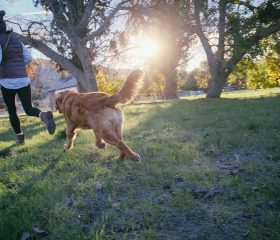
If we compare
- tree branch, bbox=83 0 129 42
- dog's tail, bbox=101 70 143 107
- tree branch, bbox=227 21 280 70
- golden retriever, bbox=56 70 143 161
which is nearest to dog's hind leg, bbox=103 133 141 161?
golden retriever, bbox=56 70 143 161

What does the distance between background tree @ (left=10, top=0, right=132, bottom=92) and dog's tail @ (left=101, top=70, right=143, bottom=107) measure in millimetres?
12108

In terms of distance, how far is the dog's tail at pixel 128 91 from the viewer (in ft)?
15.9

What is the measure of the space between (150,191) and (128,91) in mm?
1741

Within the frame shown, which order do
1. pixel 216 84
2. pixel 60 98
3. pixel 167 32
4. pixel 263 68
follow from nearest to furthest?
pixel 60 98 < pixel 216 84 < pixel 167 32 < pixel 263 68

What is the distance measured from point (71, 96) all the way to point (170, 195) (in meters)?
2.83

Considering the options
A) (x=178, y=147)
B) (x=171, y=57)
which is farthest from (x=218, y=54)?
(x=178, y=147)

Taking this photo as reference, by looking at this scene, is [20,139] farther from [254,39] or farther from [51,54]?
[254,39]

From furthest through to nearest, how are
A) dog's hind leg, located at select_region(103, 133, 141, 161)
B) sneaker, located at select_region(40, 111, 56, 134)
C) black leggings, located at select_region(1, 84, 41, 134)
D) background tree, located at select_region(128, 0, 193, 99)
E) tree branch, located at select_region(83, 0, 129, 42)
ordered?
background tree, located at select_region(128, 0, 193, 99) → tree branch, located at select_region(83, 0, 129, 42) → black leggings, located at select_region(1, 84, 41, 134) → sneaker, located at select_region(40, 111, 56, 134) → dog's hind leg, located at select_region(103, 133, 141, 161)

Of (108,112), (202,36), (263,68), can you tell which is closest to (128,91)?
(108,112)

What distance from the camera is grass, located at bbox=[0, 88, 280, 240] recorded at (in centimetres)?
283

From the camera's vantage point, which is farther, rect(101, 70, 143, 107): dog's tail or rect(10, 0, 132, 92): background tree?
rect(10, 0, 132, 92): background tree

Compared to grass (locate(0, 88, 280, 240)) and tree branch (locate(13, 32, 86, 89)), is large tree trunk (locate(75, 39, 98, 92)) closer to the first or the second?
tree branch (locate(13, 32, 86, 89))

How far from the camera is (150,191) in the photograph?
3678 millimetres

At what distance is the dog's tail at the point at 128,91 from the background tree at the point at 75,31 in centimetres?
1211
